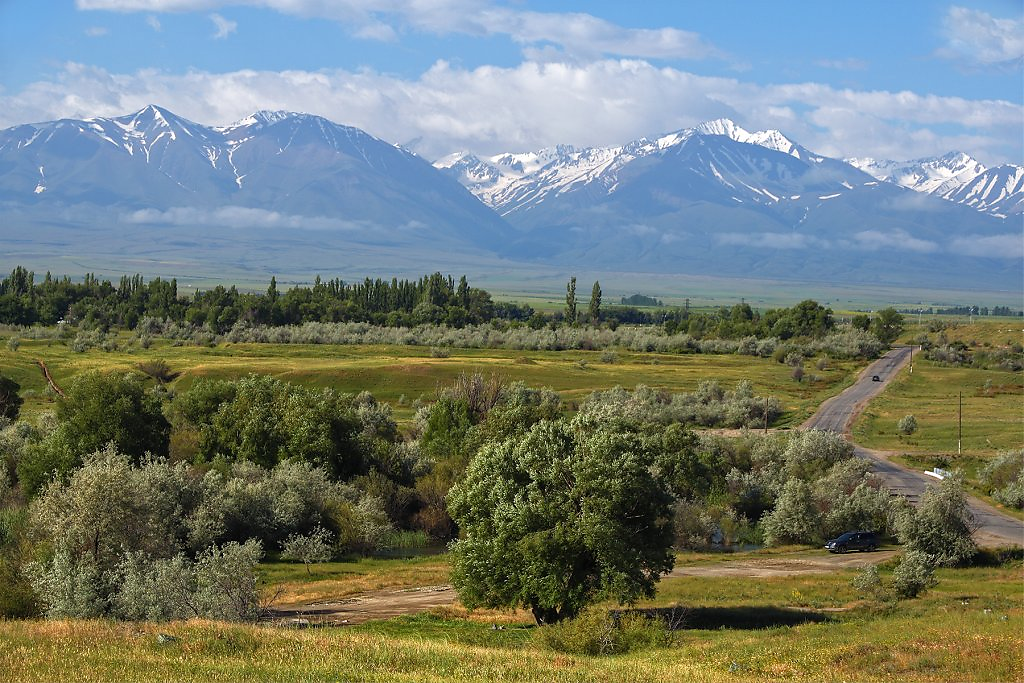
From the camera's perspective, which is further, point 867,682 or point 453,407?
point 453,407

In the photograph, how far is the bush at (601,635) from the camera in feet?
93.0

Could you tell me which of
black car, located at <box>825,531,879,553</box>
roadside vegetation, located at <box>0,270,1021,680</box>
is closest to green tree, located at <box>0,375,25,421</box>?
roadside vegetation, located at <box>0,270,1021,680</box>

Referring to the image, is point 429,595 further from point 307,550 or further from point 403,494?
point 403,494

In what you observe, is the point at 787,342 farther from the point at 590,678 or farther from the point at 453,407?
Answer: the point at 590,678

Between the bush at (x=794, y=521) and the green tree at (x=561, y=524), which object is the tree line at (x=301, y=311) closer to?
the bush at (x=794, y=521)

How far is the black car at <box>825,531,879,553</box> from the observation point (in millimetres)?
52750

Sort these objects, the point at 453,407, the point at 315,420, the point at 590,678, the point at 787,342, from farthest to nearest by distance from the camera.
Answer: the point at 787,342 → the point at 453,407 → the point at 315,420 → the point at 590,678

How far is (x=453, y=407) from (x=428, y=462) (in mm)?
6051

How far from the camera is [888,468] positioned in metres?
70.3

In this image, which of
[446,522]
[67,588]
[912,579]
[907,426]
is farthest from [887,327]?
[67,588]

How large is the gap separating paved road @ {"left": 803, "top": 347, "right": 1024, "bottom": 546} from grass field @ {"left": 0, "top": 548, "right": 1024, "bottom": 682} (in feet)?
71.5

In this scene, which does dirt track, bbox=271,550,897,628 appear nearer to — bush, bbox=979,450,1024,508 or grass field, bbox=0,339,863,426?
bush, bbox=979,450,1024,508

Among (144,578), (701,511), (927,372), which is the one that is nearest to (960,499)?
(701,511)

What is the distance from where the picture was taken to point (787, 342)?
157m
